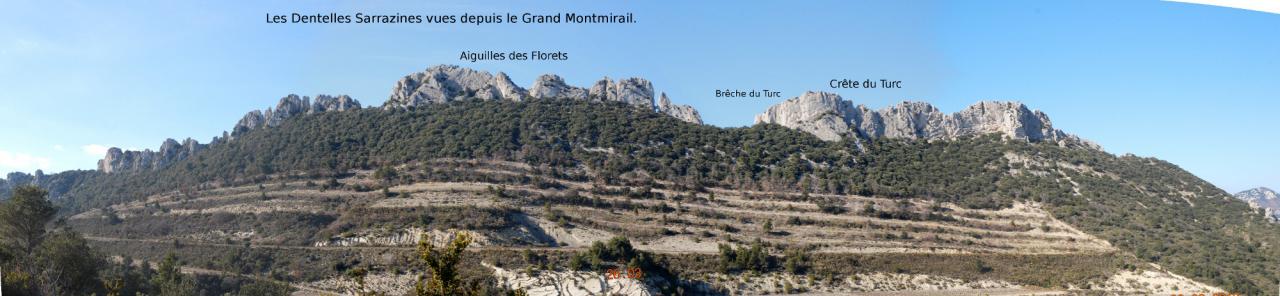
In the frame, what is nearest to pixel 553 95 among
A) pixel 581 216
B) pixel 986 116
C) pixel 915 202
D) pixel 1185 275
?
pixel 581 216

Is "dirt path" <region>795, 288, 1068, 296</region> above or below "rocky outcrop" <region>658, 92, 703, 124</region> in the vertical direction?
below

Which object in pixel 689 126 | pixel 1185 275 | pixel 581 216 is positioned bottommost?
pixel 1185 275

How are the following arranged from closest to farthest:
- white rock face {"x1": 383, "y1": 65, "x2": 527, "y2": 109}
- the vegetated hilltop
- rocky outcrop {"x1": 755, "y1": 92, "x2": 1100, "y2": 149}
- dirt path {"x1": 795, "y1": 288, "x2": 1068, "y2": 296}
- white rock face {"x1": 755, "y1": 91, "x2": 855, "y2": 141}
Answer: dirt path {"x1": 795, "y1": 288, "x2": 1068, "y2": 296} → the vegetated hilltop → rocky outcrop {"x1": 755, "y1": 92, "x2": 1100, "y2": 149} → white rock face {"x1": 755, "y1": 91, "x2": 855, "y2": 141} → white rock face {"x1": 383, "y1": 65, "x2": 527, "y2": 109}

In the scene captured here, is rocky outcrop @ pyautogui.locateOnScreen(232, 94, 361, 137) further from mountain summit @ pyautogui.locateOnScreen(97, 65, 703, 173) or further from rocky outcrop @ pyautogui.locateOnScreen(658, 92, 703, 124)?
rocky outcrop @ pyautogui.locateOnScreen(658, 92, 703, 124)

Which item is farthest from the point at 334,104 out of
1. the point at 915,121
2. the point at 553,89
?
the point at 915,121

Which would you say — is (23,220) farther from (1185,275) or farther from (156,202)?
(1185,275)

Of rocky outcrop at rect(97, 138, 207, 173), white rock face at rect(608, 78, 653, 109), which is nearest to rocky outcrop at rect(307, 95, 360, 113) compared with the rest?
rocky outcrop at rect(97, 138, 207, 173)

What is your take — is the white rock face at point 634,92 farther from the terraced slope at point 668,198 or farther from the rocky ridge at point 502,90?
the terraced slope at point 668,198
